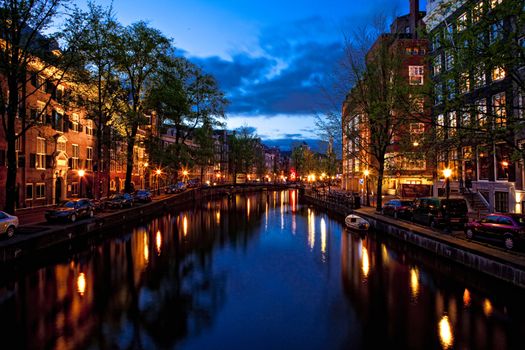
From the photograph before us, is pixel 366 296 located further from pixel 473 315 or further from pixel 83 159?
pixel 83 159

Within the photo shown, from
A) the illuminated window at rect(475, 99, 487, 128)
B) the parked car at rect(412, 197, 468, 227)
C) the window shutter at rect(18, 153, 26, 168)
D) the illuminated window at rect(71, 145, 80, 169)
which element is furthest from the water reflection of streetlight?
the illuminated window at rect(71, 145, 80, 169)

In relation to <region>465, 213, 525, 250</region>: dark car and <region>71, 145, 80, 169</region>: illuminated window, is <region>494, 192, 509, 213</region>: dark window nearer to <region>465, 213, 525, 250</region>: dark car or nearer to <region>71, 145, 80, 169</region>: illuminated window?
<region>465, 213, 525, 250</region>: dark car

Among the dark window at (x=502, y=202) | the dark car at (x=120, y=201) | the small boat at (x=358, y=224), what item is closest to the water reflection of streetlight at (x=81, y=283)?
the dark car at (x=120, y=201)

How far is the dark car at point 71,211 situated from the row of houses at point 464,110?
82.7ft

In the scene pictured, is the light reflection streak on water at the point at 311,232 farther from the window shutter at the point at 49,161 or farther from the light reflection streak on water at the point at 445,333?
the window shutter at the point at 49,161

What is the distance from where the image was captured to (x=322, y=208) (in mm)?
60750

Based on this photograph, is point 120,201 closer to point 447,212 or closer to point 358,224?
point 358,224

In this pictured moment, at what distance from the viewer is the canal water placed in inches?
→ 432

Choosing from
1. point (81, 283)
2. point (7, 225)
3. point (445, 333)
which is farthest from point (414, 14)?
point (81, 283)

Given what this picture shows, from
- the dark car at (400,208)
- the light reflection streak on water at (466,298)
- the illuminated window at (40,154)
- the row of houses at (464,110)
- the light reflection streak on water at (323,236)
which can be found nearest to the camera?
the light reflection streak on water at (466,298)

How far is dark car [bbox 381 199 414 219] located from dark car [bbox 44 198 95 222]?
27.2 m

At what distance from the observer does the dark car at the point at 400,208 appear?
32.9 meters

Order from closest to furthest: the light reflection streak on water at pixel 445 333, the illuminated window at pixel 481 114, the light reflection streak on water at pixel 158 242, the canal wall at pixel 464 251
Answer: the light reflection streak on water at pixel 445 333
the canal wall at pixel 464 251
the illuminated window at pixel 481 114
the light reflection streak on water at pixel 158 242

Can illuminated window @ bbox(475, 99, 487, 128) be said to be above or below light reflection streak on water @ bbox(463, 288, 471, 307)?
above
